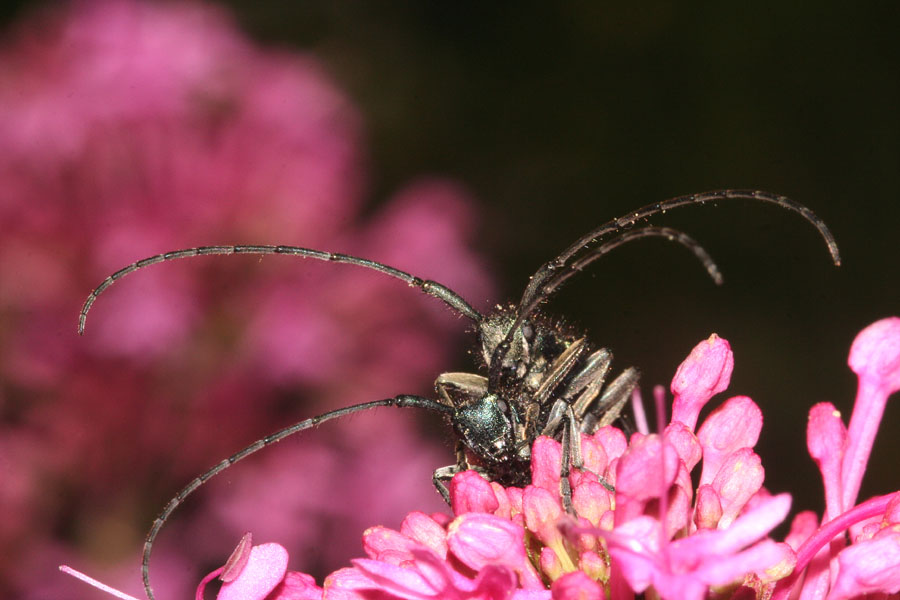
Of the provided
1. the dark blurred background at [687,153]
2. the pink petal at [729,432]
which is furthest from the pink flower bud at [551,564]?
the dark blurred background at [687,153]

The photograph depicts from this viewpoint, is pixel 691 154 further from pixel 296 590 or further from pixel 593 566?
pixel 296 590

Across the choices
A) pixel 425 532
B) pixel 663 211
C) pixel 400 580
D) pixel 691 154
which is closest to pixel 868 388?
pixel 663 211

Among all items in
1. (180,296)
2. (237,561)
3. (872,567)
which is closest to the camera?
(872,567)

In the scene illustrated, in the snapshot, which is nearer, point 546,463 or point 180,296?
point 546,463

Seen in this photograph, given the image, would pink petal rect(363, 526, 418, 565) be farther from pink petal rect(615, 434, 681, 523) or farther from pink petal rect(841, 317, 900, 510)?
pink petal rect(841, 317, 900, 510)

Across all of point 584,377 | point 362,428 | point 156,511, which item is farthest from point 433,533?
point 362,428

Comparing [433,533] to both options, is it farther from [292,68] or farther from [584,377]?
[292,68]

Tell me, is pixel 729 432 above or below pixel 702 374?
below
